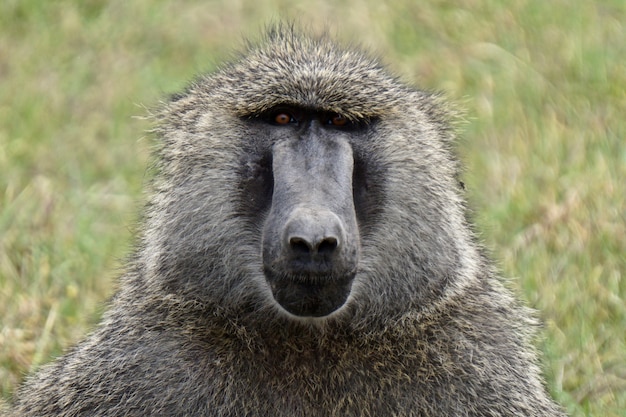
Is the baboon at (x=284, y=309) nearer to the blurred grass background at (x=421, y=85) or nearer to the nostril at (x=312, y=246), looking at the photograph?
the nostril at (x=312, y=246)

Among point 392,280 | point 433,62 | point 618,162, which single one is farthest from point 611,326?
point 433,62

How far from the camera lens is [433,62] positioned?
739 cm

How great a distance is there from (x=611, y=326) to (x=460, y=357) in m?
1.70

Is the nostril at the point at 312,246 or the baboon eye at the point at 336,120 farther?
the baboon eye at the point at 336,120

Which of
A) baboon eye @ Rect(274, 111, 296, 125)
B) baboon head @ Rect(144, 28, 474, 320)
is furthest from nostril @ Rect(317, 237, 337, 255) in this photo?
baboon eye @ Rect(274, 111, 296, 125)

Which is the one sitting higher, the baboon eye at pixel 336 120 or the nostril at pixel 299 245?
the baboon eye at pixel 336 120

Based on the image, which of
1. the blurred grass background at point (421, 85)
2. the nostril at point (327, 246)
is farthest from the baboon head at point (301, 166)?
the blurred grass background at point (421, 85)

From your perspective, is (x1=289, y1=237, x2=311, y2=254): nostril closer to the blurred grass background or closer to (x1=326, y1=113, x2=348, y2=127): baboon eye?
(x1=326, y1=113, x2=348, y2=127): baboon eye

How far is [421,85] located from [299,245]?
12.4 feet

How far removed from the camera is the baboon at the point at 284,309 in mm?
3428

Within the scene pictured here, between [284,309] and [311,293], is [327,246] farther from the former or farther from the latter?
[284,309]

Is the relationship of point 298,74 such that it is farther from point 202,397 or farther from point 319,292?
point 202,397

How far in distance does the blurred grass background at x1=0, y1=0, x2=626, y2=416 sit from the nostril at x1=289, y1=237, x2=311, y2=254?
1234 millimetres

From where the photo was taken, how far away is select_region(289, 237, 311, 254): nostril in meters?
3.10
